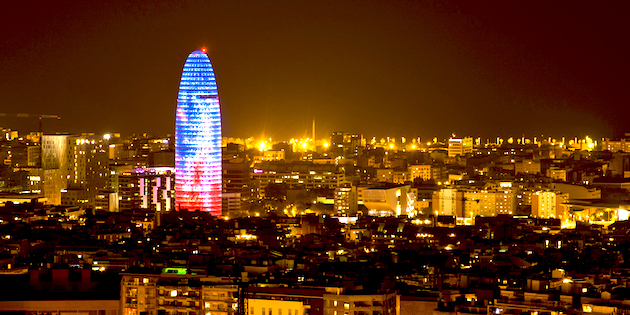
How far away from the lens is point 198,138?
53531 millimetres

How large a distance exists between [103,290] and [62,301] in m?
0.77

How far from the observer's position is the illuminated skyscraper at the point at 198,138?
53.2 meters

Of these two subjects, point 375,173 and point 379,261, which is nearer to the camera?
point 379,261

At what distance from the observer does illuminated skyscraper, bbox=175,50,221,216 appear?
53.2 metres

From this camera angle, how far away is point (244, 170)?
63562 millimetres

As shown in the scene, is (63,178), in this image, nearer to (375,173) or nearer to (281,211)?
(281,211)

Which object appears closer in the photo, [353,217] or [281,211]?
[353,217]

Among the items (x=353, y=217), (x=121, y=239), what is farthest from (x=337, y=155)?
(x=121, y=239)

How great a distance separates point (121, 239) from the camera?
36.3m

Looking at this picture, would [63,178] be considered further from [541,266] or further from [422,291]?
[422,291]

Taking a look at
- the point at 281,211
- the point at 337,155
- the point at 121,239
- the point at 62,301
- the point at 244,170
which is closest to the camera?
the point at 62,301

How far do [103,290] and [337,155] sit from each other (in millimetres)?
71384

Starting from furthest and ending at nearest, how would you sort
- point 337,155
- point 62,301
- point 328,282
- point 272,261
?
point 337,155
point 272,261
point 328,282
point 62,301

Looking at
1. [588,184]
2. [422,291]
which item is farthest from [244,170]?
[422,291]
